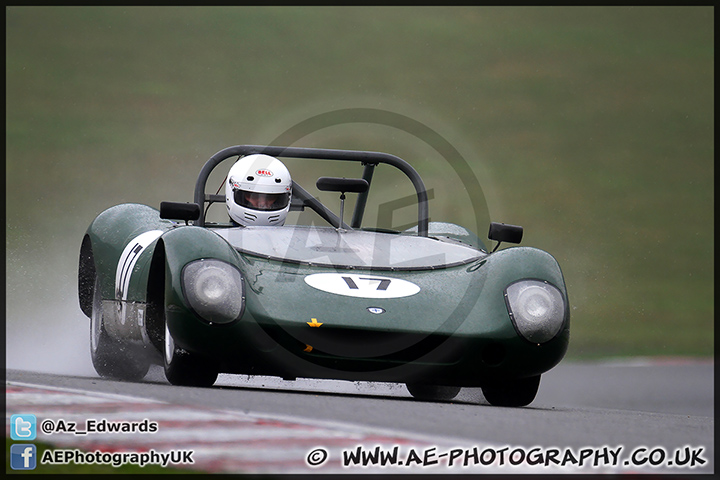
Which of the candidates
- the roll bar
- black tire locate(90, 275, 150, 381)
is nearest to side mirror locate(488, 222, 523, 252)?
the roll bar

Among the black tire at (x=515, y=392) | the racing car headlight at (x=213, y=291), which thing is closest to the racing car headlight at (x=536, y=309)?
the black tire at (x=515, y=392)

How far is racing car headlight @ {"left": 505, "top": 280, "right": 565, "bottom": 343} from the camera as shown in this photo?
16.3 ft

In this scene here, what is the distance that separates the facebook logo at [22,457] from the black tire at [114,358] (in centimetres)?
364

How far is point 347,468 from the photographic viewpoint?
9.32 ft

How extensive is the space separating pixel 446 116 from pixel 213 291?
49.6 feet

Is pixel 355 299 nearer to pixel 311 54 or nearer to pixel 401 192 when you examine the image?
pixel 401 192

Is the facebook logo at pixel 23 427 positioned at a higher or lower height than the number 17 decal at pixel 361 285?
lower

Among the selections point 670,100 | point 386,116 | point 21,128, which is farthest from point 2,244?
point 670,100

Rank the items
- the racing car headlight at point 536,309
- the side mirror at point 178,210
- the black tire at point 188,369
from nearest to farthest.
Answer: the black tire at point 188,369, the racing car headlight at point 536,309, the side mirror at point 178,210

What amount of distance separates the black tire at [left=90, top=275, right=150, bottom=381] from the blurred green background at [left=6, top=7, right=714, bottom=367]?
206 inches

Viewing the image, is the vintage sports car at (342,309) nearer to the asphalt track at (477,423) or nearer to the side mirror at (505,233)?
the asphalt track at (477,423)

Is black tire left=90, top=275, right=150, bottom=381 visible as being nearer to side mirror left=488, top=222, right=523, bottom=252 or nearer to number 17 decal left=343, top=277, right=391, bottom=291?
number 17 decal left=343, top=277, right=391, bottom=291

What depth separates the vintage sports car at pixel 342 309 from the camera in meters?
4.75

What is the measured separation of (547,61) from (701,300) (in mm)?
8380
